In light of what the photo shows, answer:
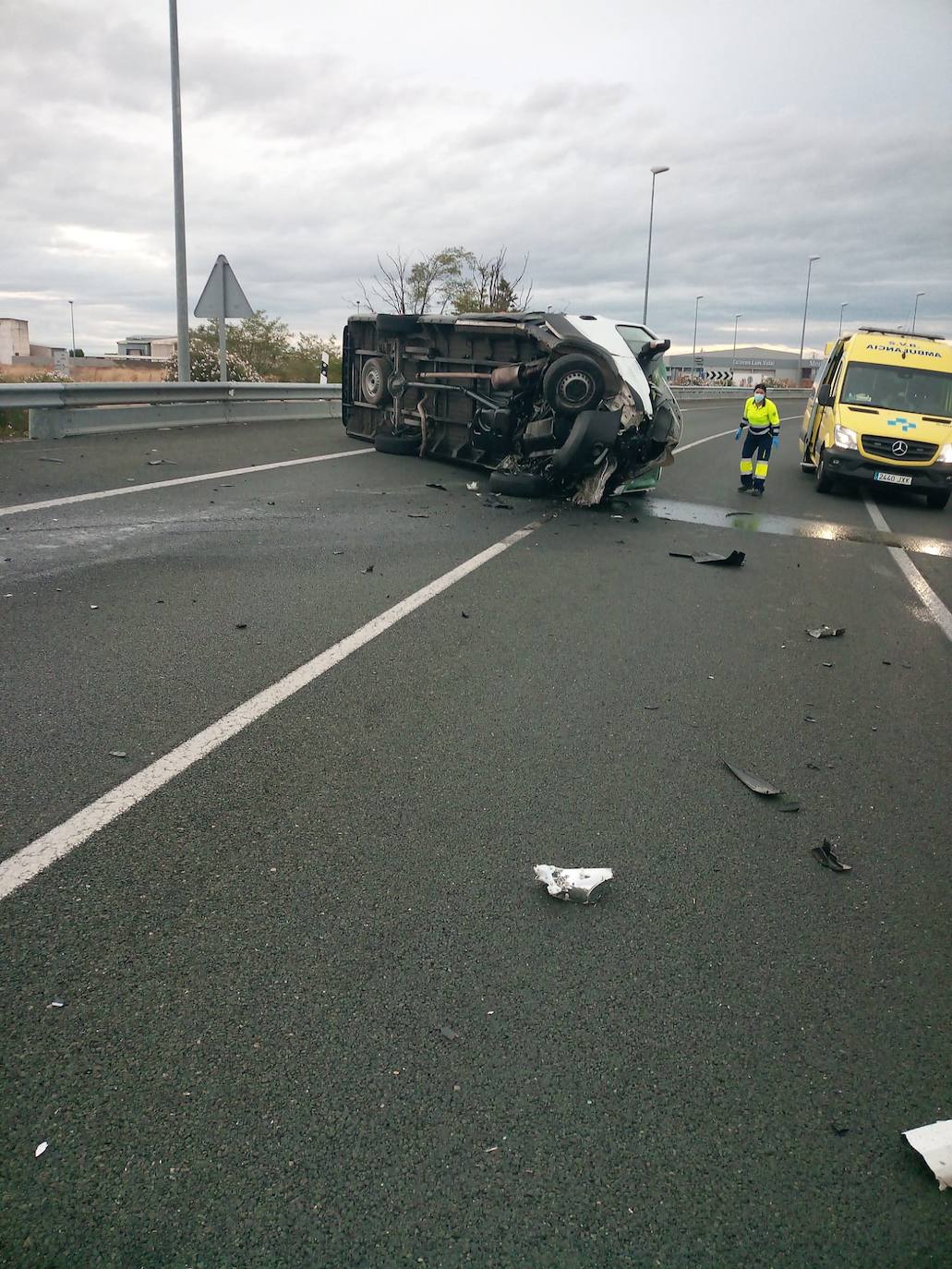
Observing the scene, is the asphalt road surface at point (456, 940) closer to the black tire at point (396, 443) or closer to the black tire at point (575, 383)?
the black tire at point (575, 383)

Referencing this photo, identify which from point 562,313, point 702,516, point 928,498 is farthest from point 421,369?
point 928,498

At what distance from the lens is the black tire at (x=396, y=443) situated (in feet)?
49.1

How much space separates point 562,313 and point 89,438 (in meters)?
7.30

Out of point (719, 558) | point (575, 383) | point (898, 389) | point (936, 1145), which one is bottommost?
point (936, 1145)

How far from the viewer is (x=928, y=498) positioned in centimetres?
1532

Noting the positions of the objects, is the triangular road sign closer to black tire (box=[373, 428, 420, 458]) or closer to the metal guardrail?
the metal guardrail

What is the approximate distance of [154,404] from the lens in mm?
16375

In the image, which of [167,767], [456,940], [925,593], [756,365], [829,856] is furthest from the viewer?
[756,365]

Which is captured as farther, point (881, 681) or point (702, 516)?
point (702, 516)

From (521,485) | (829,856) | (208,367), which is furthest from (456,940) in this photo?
(208,367)

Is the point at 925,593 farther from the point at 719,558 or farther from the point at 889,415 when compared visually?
the point at 889,415

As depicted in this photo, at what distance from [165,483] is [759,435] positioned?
8.98 metres

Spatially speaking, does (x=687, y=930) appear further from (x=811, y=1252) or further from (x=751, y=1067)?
(x=811, y=1252)

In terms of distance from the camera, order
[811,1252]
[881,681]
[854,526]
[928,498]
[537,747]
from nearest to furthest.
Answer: [811,1252] → [537,747] → [881,681] → [854,526] → [928,498]
